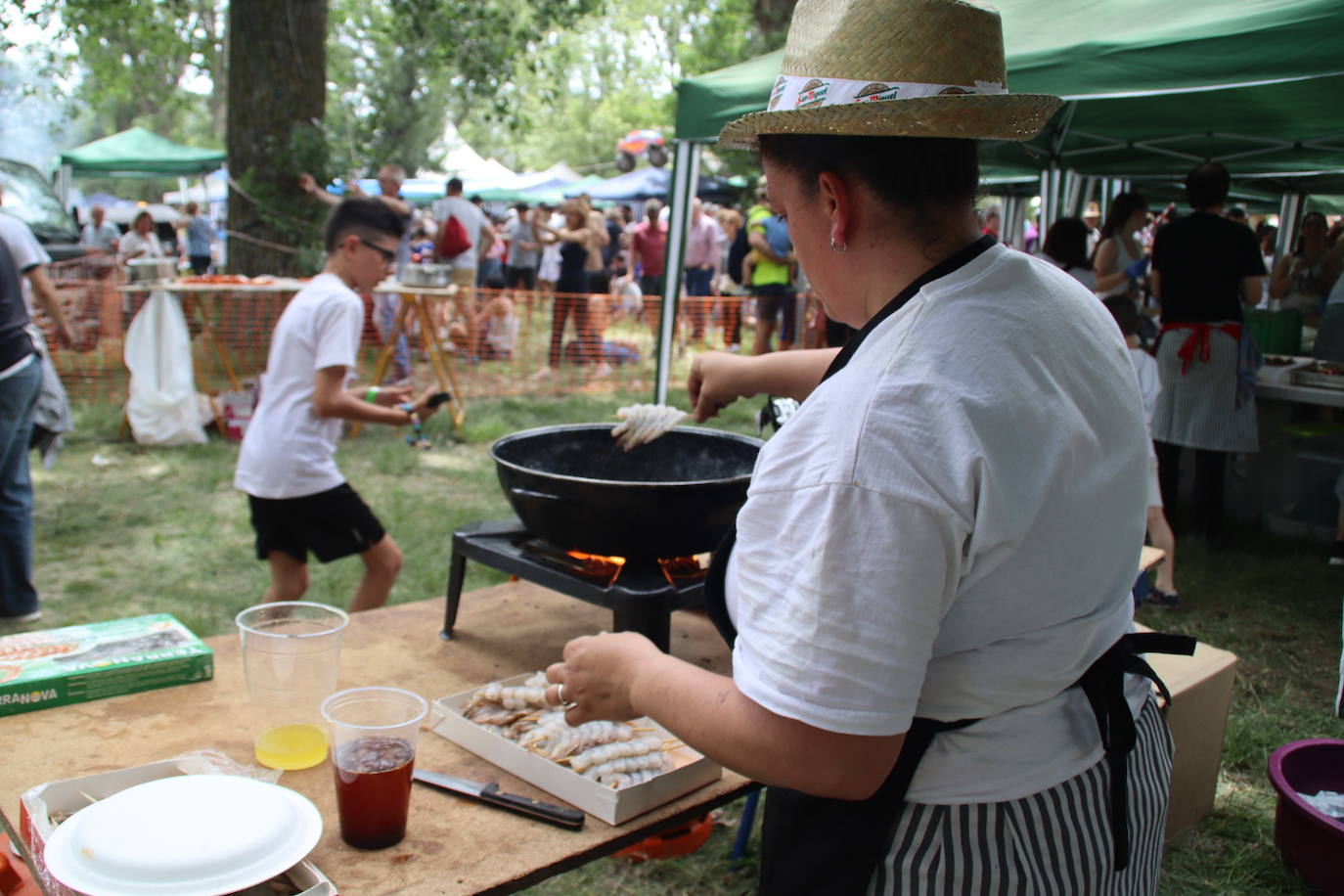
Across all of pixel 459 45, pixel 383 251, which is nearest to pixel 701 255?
pixel 459 45

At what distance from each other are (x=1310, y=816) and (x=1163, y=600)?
94.4 inches

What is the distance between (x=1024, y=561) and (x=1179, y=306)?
5599mm

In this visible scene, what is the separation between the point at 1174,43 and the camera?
13.9ft

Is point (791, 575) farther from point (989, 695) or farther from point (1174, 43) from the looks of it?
point (1174, 43)

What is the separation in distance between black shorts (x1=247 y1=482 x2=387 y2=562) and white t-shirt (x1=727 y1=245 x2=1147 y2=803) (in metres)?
2.81

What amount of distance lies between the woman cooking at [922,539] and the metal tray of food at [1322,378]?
558 centimetres

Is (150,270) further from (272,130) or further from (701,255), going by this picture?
(701,255)

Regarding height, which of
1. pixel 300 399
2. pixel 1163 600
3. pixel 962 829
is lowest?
pixel 1163 600

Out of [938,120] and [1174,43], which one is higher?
[1174,43]

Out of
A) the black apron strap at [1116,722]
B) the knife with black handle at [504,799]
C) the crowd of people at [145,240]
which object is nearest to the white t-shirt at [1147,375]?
the black apron strap at [1116,722]

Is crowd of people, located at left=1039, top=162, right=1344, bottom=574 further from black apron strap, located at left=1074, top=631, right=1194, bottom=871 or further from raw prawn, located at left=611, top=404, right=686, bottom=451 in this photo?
black apron strap, located at left=1074, top=631, right=1194, bottom=871

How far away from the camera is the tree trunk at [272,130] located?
9578 millimetres

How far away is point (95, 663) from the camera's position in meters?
2.09

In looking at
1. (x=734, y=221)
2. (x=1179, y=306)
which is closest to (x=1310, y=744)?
(x=1179, y=306)
